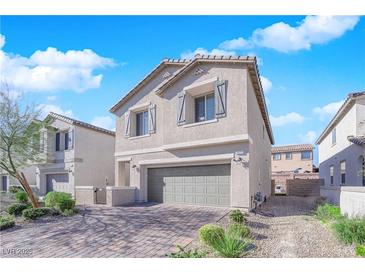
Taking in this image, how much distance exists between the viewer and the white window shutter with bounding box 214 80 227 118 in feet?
40.9

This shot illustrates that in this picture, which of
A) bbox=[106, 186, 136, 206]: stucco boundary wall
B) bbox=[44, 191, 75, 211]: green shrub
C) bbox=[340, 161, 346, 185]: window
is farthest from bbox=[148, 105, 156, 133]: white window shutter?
bbox=[340, 161, 346, 185]: window

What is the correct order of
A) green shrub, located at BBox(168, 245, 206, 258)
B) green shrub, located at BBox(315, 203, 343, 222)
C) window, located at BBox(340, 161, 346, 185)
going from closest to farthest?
green shrub, located at BBox(168, 245, 206, 258), green shrub, located at BBox(315, 203, 343, 222), window, located at BBox(340, 161, 346, 185)

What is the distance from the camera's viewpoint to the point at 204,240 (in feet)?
22.6

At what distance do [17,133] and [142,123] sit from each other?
7.15 metres

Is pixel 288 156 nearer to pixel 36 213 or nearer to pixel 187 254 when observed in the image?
pixel 36 213

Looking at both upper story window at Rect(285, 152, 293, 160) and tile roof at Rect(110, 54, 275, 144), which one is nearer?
tile roof at Rect(110, 54, 275, 144)

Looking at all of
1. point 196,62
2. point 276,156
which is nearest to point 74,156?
point 196,62

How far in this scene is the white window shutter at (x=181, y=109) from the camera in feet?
45.5

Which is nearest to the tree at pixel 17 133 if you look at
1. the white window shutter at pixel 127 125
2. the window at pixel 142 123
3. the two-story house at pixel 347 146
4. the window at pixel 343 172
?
the white window shutter at pixel 127 125

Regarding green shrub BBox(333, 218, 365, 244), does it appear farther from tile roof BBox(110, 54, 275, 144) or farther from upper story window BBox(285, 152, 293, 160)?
upper story window BBox(285, 152, 293, 160)

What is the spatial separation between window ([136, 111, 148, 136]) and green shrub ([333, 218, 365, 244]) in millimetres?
12379

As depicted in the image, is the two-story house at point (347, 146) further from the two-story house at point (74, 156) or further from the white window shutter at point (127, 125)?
the two-story house at point (74, 156)
